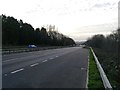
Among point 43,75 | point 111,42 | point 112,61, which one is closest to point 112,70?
point 43,75

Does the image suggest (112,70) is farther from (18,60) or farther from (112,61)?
(112,61)

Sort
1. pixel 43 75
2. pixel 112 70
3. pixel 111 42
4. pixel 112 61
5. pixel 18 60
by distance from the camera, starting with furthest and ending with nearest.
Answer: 1. pixel 111 42
2. pixel 112 61
3. pixel 18 60
4. pixel 112 70
5. pixel 43 75

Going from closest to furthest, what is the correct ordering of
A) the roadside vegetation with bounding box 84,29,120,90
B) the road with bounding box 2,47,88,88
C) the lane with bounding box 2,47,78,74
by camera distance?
the road with bounding box 2,47,88,88 → the roadside vegetation with bounding box 84,29,120,90 → the lane with bounding box 2,47,78,74

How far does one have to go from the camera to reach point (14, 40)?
92.4 meters

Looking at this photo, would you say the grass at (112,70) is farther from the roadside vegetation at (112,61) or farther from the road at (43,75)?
the road at (43,75)

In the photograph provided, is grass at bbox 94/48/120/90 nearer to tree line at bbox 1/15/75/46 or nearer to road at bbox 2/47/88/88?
road at bbox 2/47/88/88

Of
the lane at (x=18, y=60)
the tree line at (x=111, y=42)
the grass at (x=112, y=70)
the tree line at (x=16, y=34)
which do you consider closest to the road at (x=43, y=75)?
the lane at (x=18, y=60)

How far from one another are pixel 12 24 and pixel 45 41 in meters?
36.1

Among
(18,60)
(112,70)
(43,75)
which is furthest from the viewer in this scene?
(18,60)

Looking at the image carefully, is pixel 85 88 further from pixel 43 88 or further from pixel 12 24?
pixel 12 24

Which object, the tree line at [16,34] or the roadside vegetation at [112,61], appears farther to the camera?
the tree line at [16,34]

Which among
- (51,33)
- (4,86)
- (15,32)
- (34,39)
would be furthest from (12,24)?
(4,86)

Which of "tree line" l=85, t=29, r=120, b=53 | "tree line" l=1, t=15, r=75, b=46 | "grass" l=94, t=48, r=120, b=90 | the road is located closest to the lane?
the road

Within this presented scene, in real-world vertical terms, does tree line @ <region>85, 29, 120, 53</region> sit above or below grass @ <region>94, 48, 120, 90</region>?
above
